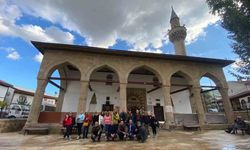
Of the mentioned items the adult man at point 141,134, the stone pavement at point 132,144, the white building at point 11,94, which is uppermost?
the white building at point 11,94

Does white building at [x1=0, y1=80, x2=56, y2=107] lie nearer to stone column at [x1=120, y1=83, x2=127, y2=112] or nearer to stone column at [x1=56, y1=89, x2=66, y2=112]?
stone column at [x1=56, y1=89, x2=66, y2=112]

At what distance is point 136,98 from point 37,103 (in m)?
8.60

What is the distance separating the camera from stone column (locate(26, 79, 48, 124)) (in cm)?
1017

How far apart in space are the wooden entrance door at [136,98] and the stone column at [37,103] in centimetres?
762

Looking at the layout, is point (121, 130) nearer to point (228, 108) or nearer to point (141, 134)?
point (141, 134)

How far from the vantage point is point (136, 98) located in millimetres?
15562

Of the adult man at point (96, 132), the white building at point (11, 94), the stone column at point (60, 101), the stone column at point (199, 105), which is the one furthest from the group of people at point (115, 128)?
the white building at point (11, 94)

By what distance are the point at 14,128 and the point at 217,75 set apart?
16497 mm

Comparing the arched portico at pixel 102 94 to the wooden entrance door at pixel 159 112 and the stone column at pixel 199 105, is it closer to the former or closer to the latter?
the wooden entrance door at pixel 159 112

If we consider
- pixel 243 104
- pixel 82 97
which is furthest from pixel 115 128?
pixel 243 104

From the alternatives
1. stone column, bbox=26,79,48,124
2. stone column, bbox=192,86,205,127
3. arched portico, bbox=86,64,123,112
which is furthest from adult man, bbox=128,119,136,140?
arched portico, bbox=86,64,123,112

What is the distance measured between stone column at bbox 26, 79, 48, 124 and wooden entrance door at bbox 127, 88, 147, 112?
762 centimetres

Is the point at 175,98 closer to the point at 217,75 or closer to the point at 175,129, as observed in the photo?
the point at 217,75

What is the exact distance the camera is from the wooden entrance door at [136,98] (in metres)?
15.3
